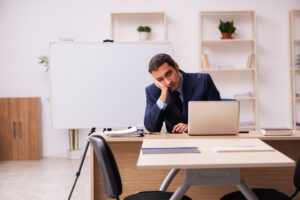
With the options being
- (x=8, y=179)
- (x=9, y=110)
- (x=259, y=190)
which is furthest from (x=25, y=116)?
(x=259, y=190)

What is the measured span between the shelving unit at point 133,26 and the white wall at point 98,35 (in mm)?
127

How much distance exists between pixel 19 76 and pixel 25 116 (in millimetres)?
713

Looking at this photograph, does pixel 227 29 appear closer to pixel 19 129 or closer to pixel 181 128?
pixel 181 128

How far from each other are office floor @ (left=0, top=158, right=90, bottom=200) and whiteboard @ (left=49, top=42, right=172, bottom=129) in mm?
733

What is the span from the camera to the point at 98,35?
563 centimetres

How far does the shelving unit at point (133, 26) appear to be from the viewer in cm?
556

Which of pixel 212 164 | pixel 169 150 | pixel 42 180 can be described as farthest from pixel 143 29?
pixel 212 164

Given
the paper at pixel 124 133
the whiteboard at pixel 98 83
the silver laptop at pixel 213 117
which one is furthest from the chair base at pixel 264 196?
the whiteboard at pixel 98 83

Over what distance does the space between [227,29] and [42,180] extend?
351 cm

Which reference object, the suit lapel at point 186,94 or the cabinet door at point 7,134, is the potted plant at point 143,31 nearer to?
the cabinet door at point 7,134

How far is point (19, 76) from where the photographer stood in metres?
5.68

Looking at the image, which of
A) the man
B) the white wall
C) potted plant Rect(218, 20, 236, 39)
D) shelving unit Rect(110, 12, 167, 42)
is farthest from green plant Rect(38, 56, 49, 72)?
the man

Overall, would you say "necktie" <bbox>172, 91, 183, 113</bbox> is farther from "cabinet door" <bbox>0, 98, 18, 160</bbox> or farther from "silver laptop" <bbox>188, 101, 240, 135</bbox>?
"cabinet door" <bbox>0, 98, 18, 160</bbox>

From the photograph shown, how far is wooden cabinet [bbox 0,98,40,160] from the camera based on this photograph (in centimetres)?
543
